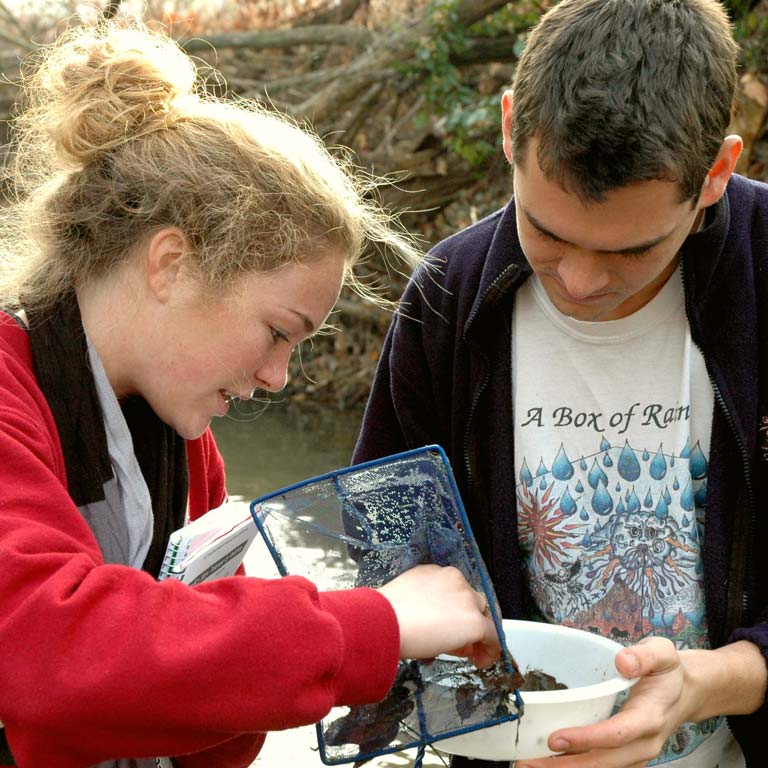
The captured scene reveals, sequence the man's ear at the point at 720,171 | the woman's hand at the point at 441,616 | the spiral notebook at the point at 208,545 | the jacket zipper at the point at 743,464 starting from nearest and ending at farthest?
the woman's hand at the point at 441,616, the spiral notebook at the point at 208,545, the man's ear at the point at 720,171, the jacket zipper at the point at 743,464

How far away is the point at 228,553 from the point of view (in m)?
1.75

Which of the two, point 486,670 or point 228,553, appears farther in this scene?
point 228,553

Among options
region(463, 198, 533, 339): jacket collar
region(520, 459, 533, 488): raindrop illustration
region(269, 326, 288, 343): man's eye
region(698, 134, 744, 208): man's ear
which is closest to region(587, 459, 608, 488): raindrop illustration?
region(520, 459, 533, 488): raindrop illustration

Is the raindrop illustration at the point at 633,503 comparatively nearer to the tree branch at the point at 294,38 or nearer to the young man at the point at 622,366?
the young man at the point at 622,366

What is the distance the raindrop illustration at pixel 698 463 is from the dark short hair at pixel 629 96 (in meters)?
0.49

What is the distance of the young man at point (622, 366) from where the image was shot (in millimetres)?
1626

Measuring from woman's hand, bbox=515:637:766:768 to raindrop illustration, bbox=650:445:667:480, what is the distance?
314mm

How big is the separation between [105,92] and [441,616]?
102 cm

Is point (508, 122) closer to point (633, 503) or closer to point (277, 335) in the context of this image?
point (277, 335)

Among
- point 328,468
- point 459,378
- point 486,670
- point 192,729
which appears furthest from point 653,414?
point 328,468

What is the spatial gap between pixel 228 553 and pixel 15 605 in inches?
20.0

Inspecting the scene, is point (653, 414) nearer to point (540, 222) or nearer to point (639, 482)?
point (639, 482)

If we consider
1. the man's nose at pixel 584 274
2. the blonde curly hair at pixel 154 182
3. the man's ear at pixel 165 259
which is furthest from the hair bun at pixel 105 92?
the man's nose at pixel 584 274

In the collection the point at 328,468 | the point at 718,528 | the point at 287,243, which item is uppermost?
the point at 287,243
